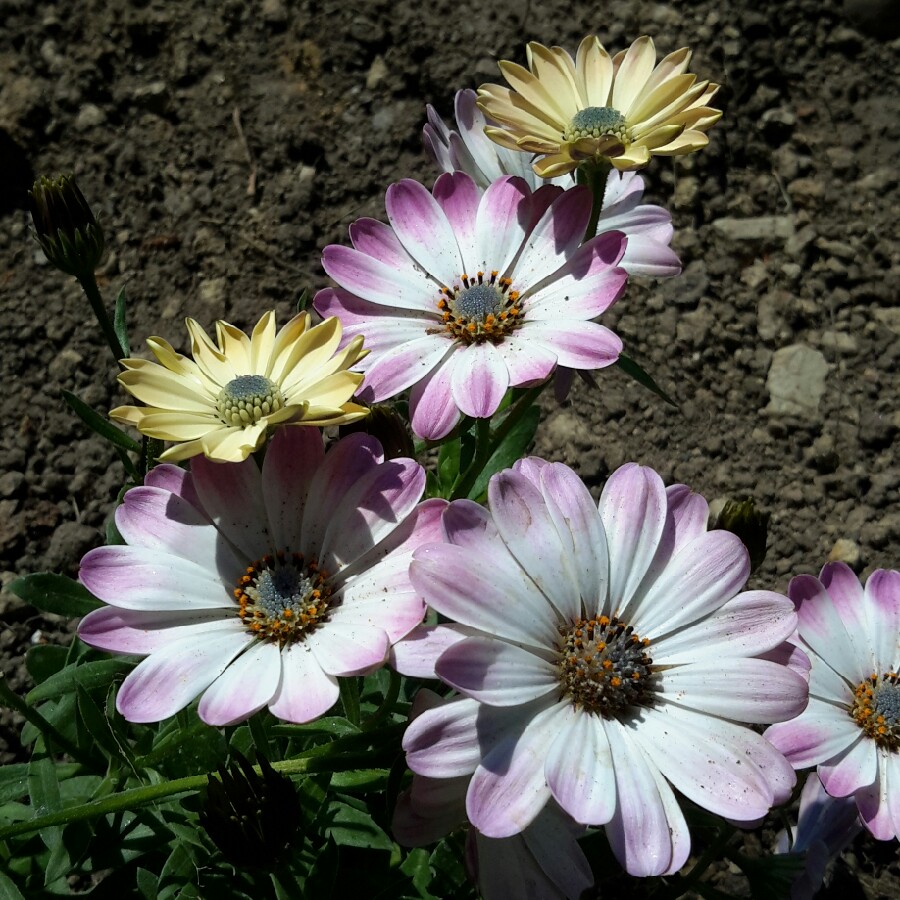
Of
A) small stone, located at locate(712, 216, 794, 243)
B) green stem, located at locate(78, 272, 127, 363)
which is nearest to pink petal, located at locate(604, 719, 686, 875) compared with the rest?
green stem, located at locate(78, 272, 127, 363)

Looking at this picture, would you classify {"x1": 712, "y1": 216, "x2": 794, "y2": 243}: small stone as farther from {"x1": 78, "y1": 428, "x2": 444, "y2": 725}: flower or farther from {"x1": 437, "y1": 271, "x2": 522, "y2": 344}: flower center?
A: {"x1": 78, "y1": 428, "x2": 444, "y2": 725}: flower

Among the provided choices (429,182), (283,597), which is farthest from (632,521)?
(429,182)

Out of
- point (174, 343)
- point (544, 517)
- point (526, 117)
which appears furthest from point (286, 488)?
point (174, 343)

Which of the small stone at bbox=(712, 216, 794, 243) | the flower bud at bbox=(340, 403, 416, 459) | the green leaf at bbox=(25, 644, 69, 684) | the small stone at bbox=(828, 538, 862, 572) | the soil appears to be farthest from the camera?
the small stone at bbox=(712, 216, 794, 243)

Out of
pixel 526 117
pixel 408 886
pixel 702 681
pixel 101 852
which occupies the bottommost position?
pixel 408 886

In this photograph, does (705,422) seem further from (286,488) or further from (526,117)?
(286,488)

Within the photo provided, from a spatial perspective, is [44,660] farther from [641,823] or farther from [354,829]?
[641,823]

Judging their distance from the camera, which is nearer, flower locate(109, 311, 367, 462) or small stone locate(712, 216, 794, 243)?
flower locate(109, 311, 367, 462)
